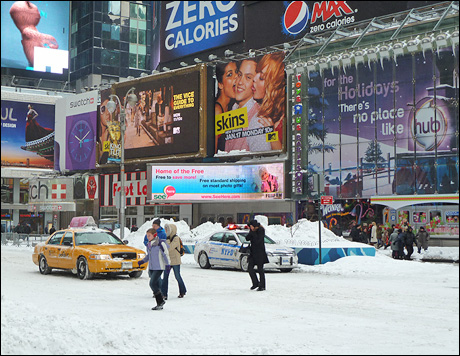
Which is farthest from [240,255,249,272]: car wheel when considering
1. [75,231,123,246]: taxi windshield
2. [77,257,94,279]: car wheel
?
[77,257,94,279]: car wheel

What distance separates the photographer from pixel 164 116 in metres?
59.3

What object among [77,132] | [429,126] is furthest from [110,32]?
[429,126]

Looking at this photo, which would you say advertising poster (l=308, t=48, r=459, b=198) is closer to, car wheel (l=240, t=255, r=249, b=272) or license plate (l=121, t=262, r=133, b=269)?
car wheel (l=240, t=255, r=249, b=272)

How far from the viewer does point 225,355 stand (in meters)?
7.94

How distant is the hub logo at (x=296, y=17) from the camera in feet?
169

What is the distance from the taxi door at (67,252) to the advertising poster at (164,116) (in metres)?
35.7

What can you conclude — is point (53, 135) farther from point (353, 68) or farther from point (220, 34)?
point (353, 68)

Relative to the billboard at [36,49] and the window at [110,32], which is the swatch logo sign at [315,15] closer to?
the window at [110,32]

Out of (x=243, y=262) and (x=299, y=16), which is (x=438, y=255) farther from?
(x=299, y=16)

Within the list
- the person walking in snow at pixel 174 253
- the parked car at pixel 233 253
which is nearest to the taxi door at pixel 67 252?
the parked car at pixel 233 253

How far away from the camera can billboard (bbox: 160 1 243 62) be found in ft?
200

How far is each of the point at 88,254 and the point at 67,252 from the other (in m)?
1.31

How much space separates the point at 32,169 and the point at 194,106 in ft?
118

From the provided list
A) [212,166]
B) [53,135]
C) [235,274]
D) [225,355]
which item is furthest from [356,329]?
[53,135]
